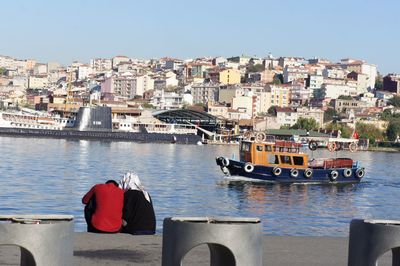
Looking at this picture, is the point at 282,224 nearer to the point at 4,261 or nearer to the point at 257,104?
the point at 4,261

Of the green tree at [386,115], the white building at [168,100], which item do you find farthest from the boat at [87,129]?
the white building at [168,100]

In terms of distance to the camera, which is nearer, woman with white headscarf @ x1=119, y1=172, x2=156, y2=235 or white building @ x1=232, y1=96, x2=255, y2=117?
woman with white headscarf @ x1=119, y1=172, x2=156, y2=235

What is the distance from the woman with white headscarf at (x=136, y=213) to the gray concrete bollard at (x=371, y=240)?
8.73 feet

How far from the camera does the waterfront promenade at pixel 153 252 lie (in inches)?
256

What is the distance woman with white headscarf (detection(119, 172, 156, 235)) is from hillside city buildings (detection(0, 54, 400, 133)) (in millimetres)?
106331

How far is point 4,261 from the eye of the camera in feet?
20.5

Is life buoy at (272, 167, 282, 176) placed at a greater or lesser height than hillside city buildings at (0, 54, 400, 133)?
lesser

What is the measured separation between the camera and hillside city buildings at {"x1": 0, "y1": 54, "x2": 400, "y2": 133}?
129m

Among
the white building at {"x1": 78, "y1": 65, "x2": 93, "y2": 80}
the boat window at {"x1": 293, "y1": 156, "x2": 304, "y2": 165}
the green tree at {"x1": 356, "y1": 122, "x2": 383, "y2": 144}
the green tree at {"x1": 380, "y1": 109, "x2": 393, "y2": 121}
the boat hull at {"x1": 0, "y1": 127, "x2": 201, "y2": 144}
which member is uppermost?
the white building at {"x1": 78, "y1": 65, "x2": 93, "y2": 80}

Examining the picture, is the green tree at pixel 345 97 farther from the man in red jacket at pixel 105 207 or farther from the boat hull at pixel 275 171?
the man in red jacket at pixel 105 207

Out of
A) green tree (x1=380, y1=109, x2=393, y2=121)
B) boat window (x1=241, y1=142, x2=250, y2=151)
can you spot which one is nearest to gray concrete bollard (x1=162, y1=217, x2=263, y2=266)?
boat window (x1=241, y1=142, x2=250, y2=151)

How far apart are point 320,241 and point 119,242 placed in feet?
5.36

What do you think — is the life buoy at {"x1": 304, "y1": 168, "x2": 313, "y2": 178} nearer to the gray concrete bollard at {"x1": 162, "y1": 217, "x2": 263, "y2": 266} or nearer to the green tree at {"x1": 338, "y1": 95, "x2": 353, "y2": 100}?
the gray concrete bollard at {"x1": 162, "y1": 217, "x2": 263, "y2": 266}

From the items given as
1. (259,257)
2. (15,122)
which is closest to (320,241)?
(259,257)
